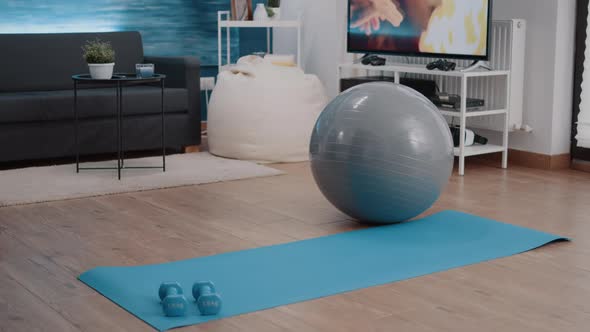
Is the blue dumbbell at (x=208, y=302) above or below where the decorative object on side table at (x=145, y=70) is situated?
below

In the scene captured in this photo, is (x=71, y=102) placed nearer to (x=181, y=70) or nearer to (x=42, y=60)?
(x=42, y=60)

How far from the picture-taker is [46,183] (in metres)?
4.98

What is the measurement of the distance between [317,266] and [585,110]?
2.81 metres

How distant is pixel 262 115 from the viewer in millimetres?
5789

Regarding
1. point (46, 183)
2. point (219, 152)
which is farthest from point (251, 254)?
point (219, 152)

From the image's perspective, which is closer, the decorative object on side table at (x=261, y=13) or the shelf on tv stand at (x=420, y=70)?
the shelf on tv stand at (x=420, y=70)

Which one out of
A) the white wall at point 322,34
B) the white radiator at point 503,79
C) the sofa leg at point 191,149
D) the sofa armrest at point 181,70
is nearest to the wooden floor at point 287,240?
the white radiator at point 503,79

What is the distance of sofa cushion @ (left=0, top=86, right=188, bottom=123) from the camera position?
546 centimetres

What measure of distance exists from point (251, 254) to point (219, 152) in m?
2.48

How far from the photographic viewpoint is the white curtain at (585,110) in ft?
17.8

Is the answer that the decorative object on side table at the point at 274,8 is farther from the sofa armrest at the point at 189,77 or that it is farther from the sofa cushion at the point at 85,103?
the sofa cushion at the point at 85,103

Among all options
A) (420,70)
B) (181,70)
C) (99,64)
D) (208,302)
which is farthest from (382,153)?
(181,70)

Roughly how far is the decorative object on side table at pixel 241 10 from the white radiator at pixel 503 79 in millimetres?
1964

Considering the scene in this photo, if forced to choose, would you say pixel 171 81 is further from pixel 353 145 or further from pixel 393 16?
pixel 353 145
